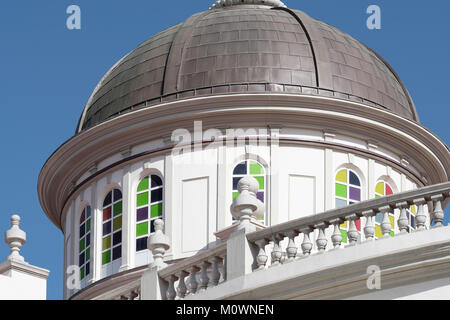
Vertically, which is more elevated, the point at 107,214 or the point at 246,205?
the point at 107,214

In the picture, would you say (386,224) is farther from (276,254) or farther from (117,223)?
(117,223)

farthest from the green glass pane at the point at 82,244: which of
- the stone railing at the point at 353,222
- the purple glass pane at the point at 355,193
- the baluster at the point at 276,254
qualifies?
the baluster at the point at 276,254

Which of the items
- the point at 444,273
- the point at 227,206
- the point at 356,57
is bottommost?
the point at 444,273

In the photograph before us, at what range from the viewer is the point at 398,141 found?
3738 centimetres

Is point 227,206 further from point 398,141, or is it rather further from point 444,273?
point 444,273

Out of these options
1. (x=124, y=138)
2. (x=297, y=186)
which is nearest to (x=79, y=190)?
(x=124, y=138)

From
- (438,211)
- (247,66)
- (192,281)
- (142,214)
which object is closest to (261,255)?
(192,281)

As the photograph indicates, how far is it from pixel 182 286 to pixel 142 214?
11.4 meters

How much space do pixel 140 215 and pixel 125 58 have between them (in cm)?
489

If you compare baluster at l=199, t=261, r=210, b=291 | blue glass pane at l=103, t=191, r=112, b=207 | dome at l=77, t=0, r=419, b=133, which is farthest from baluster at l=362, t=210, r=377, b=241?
blue glass pane at l=103, t=191, r=112, b=207

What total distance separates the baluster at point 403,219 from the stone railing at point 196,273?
2.72 meters

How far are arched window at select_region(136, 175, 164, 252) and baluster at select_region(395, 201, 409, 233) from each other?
42.0ft

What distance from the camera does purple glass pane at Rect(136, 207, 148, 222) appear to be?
37.0 meters

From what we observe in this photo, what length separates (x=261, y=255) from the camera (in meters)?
25.0
